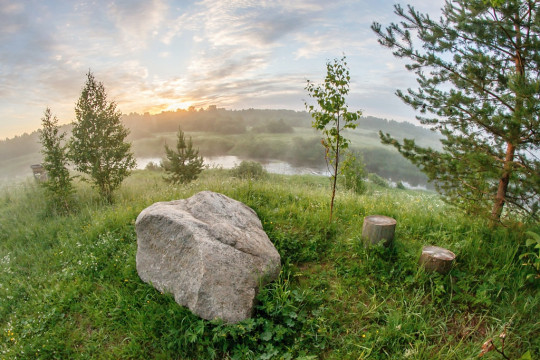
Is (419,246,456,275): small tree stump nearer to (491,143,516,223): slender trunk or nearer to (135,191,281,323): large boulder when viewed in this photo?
(491,143,516,223): slender trunk

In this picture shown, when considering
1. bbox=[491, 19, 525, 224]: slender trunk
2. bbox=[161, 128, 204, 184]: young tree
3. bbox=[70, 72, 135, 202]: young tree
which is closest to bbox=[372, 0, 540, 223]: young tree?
bbox=[491, 19, 525, 224]: slender trunk

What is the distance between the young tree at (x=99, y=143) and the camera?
34.7ft

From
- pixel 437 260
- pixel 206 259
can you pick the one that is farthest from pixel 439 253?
pixel 206 259

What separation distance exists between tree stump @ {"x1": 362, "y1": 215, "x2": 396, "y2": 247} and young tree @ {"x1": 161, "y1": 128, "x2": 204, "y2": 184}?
14.9 m

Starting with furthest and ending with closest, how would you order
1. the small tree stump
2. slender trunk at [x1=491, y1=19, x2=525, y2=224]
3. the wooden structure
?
the wooden structure
slender trunk at [x1=491, y1=19, x2=525, y2=224]
the small tree stump

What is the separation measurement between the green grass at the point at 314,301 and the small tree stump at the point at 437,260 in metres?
0.13

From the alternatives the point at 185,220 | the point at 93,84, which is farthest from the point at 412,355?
the point at 93,84

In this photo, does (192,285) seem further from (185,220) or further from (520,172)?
(520,172)

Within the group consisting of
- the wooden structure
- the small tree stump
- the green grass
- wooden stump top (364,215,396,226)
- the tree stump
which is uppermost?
the wooden structure

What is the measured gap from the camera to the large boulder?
4035 millimetres

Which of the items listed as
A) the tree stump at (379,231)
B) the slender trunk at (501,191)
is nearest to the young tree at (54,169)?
the tree stump at (379,231)

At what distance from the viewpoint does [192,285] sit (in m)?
4.17

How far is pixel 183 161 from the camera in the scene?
18750 millimetres

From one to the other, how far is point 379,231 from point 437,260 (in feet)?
3.05
